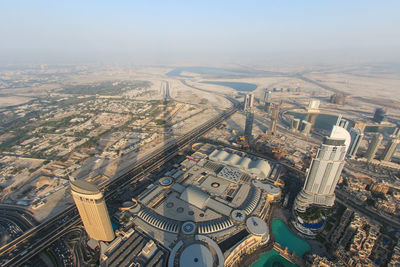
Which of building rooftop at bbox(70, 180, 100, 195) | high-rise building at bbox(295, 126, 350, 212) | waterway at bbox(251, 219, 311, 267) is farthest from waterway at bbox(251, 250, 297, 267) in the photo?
building rooftop at bbox(70, 180, 100, 195)

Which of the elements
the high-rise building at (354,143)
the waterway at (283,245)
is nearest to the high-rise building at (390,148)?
the high-rise building at (354,143)

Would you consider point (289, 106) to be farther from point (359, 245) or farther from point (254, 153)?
point (359, 245)

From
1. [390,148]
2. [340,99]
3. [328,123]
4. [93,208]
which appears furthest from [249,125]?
[340,99]

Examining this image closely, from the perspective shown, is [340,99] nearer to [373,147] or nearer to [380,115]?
[380,115]

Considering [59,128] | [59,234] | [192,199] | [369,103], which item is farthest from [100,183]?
[369,103]

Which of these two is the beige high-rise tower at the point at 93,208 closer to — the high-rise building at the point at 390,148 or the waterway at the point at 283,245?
the waterway at the point at 283,245

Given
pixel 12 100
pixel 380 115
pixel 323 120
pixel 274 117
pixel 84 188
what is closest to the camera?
pixel 84 188
